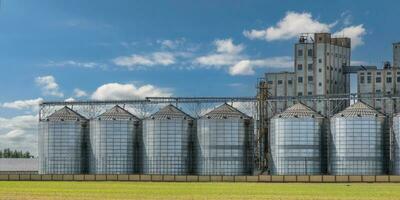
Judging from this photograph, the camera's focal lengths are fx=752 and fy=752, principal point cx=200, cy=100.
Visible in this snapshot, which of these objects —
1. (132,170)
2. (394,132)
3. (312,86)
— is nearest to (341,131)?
(394,132)

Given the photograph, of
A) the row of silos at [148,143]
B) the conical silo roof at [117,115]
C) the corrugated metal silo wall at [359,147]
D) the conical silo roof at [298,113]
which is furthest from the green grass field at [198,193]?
the conical silo roof at [117,115]

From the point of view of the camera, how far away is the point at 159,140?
5217 inches

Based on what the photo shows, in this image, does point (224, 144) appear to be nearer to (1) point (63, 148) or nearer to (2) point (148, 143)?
(2) point (148, 143)

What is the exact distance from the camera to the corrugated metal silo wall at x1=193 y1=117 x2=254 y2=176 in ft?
425

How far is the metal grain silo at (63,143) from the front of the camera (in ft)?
449

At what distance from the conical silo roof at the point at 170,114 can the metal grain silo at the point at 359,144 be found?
90.6 feet

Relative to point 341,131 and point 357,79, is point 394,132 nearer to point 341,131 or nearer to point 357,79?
point 341,131

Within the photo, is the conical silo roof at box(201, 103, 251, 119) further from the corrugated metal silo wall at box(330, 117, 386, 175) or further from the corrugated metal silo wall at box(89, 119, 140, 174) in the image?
the corrugated metal silo wall at box(330, 117, 386, 175)

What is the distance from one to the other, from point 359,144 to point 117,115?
43.3m

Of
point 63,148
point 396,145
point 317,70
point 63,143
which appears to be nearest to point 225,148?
point 396,145

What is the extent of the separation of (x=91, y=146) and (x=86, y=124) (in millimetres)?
5128

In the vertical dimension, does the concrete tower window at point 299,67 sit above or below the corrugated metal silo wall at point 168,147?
above

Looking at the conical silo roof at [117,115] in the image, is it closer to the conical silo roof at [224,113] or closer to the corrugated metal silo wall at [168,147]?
the corrugated metal silo wall at [168,147]

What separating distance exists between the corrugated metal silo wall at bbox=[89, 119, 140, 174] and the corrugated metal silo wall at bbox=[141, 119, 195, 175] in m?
2.97
